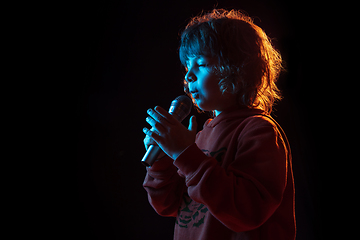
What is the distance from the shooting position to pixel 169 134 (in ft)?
1.55

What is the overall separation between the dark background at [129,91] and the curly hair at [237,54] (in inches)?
17.1

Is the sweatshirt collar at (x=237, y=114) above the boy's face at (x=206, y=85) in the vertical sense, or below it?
below

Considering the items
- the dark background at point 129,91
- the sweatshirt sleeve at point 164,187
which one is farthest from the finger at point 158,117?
the dark background at point 129,91

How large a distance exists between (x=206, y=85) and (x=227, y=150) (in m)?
0.17

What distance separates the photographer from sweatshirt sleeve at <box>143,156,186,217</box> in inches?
23.7

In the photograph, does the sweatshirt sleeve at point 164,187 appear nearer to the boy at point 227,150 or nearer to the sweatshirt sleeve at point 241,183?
the boy at point 227,150

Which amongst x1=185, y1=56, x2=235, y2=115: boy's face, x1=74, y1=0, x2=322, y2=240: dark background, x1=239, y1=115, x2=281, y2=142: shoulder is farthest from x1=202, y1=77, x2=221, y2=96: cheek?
x1=74, y1=0, x2=322, y2=240: dark background

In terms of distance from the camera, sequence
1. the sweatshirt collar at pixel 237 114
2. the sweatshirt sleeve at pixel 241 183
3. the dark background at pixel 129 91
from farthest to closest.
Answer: the dark background at pixel 129 91 < the sweatshirt collar at pixel 237 114 < the sweatshirt sleeve at pixel 241 183

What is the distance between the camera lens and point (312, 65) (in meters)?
0.95

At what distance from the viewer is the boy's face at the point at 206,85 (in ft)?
1.93

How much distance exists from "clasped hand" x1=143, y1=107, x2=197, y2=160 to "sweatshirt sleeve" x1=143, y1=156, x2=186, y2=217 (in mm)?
133

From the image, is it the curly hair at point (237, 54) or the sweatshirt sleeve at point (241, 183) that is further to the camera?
the curly hair at point (237, 54)

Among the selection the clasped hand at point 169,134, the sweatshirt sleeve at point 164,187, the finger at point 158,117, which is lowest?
the sweatshirt sleeve at point 164,187

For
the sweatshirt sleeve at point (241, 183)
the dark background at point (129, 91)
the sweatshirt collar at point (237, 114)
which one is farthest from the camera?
the dark background at point (129, 91)
